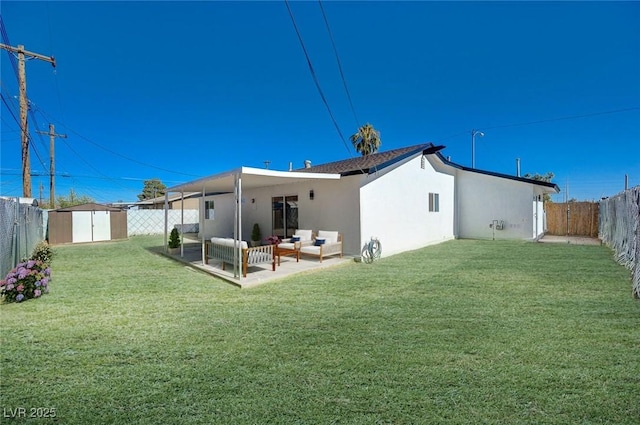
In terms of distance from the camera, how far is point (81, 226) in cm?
1555

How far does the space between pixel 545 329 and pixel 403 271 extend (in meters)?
3.84

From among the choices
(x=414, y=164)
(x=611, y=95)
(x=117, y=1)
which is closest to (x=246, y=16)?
(x=117, y=1)

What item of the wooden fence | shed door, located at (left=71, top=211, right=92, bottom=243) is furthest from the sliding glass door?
the wooden fence

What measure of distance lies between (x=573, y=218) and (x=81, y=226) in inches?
1097

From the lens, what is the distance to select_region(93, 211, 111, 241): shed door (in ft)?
52.5

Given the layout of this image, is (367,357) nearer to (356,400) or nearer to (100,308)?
(356,400)

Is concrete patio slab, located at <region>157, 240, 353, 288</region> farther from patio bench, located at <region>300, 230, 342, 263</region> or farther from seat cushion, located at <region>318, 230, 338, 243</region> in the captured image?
seat cushion, located at <region>318, 230, 338, 243</region>

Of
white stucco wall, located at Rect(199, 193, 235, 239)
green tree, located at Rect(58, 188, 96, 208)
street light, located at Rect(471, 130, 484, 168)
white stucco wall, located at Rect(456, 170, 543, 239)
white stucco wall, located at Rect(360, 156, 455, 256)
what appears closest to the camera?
white stucco wall, located at Rect(360, 156, 455, 256)

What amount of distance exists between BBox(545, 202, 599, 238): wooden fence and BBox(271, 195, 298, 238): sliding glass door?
625 inches

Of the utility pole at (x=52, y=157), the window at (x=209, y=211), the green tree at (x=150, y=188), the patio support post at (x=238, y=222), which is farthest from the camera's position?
the green tree at (x=150, y=188)

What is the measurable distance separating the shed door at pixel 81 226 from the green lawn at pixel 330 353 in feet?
39.3

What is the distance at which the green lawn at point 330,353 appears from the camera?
2277 millimetres


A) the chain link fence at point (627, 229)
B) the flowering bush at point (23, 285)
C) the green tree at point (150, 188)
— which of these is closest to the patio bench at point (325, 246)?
the flowering bush at point (23, 285)

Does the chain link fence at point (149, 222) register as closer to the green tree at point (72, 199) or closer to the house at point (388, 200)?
the house at point (388, 200)
